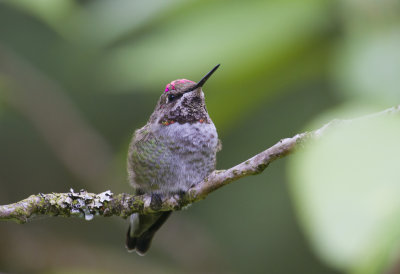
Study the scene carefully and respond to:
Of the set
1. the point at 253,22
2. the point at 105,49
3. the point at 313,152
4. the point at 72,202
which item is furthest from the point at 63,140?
the point at 313,152

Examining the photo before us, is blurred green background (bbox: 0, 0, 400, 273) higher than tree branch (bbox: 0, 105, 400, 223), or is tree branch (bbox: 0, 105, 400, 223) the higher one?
blurred green background (bbox: 0, 0, 400, 273)

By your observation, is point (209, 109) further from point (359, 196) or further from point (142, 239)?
point (359, 196)

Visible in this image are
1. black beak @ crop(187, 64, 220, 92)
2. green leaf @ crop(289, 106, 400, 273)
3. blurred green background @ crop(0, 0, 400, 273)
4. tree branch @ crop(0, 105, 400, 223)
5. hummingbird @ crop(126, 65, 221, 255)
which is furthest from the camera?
hummingbird @ crop(126, 65, 221, 255)

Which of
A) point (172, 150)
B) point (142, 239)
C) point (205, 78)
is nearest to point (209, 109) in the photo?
point (205, 78)

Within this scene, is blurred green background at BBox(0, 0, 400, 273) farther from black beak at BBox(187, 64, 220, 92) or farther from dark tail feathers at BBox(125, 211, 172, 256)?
dark tail feathers at BBox(125, 211, 172, 256)

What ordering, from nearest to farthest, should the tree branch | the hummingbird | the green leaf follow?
the green leaf → the tree branch → the hummingbird

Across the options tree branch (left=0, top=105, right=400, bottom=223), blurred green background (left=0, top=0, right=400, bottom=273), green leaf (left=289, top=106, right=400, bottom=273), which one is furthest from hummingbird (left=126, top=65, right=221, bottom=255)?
green leaf (left=289, top=106, right=400, bottom=273)
